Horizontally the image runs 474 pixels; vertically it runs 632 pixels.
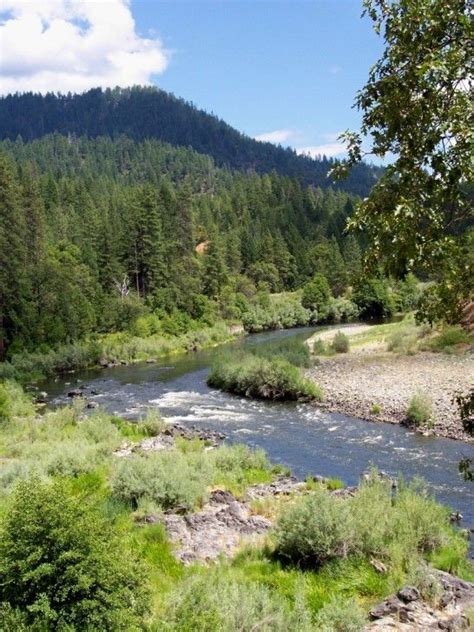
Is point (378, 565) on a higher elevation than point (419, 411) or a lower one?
higher

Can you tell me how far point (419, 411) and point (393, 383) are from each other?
7.82 meters

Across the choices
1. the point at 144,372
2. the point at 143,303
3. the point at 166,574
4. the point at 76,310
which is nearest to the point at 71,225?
the point at 143,303

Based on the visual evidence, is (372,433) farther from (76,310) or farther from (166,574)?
(76,310)

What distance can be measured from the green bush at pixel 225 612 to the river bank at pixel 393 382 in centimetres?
1789

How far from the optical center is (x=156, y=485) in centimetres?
1524

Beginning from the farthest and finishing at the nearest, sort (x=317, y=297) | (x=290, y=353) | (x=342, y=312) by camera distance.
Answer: (x=317, y=297)
(x=342, y=312)
(x=290, y=353)

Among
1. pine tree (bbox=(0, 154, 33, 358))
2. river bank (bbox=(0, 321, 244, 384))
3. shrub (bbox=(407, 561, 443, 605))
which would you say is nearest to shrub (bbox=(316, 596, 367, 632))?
shrub (bbox=(407, 561, 443, 605))

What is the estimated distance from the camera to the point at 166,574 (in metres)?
11.3

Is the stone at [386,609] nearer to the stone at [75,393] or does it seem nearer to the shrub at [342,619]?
the shrub at [342,619]

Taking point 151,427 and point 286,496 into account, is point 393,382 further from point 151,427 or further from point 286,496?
point 286,496

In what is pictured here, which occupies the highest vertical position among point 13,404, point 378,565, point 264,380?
point 13,404

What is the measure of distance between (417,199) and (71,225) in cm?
8081

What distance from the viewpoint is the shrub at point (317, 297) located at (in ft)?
273

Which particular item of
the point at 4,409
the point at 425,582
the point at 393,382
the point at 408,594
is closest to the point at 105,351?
the point at 4,409
